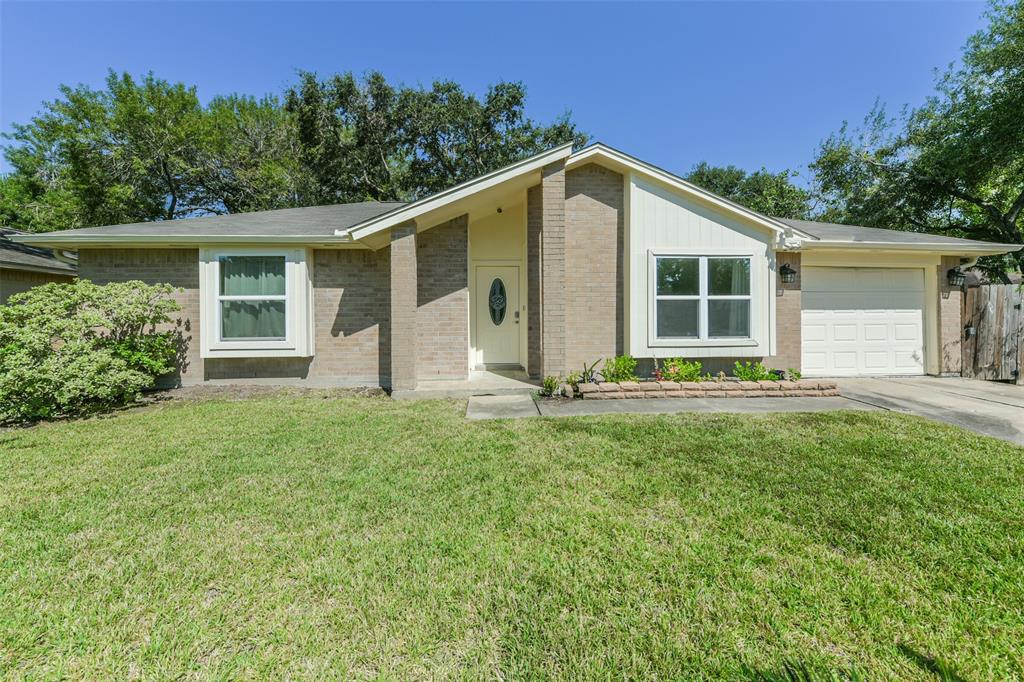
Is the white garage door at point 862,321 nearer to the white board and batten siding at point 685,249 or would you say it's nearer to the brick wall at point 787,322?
the brick wall at point 787,322

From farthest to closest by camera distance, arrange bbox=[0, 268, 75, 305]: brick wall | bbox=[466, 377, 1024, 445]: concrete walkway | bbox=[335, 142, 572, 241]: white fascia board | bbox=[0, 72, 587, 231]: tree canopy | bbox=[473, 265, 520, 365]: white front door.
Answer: bbox=[0, 72, 587, 231]: tree canopy → bbox=[0, 268, 75, 305]: brick wall → bbox=[473, 265, 520, 365]: white front door → bbox=[335, 142, 572, 241]: white fascia board → bbox=[466, 377, 1024, 445]: concrete walkway

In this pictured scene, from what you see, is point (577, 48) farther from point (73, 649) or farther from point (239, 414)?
point (73, 649)

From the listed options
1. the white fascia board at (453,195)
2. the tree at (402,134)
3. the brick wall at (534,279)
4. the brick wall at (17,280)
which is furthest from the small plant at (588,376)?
the tree at (402,134)

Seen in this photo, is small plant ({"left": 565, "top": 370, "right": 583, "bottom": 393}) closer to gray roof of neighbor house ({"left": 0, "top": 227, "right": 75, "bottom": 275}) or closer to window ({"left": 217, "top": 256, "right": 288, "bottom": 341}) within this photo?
window ({"left": 217, "top": 256, "right": 288, "bottom": 341})

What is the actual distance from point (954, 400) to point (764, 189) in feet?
69.3

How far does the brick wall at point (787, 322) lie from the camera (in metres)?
8.41

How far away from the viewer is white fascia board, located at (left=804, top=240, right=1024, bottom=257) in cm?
822

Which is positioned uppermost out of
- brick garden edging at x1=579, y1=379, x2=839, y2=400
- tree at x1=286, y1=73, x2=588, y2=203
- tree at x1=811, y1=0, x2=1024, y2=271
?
tree at x1=286, y1=73, x2=588, y2=203

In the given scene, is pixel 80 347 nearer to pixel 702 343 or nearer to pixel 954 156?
pixel 702 343

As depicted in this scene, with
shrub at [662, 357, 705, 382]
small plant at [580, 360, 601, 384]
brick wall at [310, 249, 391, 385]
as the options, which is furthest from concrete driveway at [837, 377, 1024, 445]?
brick wall at [310, 249, 391, 385]

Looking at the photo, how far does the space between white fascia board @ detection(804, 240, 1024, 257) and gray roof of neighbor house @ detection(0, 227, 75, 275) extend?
16.7 m

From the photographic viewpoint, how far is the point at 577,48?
14867mm

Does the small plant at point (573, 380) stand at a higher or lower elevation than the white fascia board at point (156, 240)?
lower

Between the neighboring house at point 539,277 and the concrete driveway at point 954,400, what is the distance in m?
1.00
